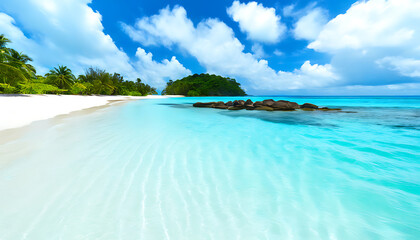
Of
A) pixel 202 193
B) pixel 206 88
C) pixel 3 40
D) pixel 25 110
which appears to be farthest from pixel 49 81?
pixel 206 88

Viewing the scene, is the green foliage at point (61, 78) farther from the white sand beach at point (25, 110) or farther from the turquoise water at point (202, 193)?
the turquoise water at point (202, 193)

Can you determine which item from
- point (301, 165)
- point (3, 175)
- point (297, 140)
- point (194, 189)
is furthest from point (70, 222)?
point (297, 140)

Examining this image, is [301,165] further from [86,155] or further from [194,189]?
[86,155]

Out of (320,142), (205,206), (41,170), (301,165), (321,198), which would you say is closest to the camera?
(205,206)

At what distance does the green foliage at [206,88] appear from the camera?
95750mm

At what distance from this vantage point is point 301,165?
13.3ft

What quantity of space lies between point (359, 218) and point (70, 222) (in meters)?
3.70

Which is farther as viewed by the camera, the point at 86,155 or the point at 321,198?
the point at 86,155

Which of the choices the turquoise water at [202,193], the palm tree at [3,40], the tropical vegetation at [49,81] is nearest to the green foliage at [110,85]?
the tropical vegetation at [49,81]

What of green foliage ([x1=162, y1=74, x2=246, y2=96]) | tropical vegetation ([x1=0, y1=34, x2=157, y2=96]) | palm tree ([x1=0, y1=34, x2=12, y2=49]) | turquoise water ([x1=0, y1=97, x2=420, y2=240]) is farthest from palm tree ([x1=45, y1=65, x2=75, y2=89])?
green foliage ([x1=162, y1=74, x2=246, y2=96])

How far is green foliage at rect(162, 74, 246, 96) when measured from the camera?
→ 95.8m

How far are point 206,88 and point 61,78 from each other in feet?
243

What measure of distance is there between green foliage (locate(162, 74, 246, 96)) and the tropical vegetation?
2648 cm

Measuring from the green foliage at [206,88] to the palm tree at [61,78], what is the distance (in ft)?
199
